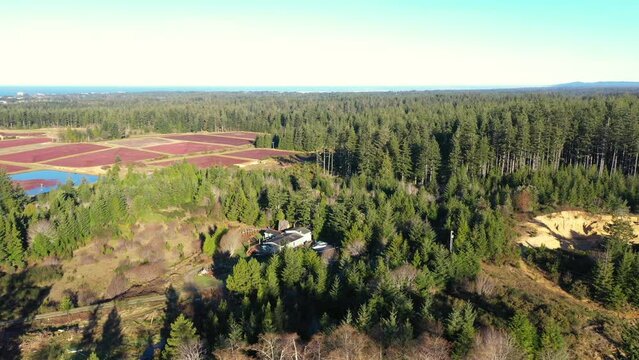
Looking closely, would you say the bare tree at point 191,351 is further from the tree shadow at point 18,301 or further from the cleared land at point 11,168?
the cleared land at point 11,168

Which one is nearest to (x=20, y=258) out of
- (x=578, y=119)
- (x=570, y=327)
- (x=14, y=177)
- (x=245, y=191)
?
(x=245, y=191)

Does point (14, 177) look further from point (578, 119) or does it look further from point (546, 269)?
point (578, 119)

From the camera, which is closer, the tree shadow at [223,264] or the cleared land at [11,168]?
the tree shadow at [223,264]

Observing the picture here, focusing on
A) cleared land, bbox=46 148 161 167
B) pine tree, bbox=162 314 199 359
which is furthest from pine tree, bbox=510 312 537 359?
cleared land, bbox=46 148 161 167

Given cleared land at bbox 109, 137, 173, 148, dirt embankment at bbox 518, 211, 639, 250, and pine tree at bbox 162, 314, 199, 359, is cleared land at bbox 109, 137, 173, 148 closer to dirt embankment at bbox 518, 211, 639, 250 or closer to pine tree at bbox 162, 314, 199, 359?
dirt embankment at bbox 518, 211, 639, 250

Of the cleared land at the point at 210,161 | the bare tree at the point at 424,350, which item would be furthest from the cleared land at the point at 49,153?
the bare tree at the point at 424,350
